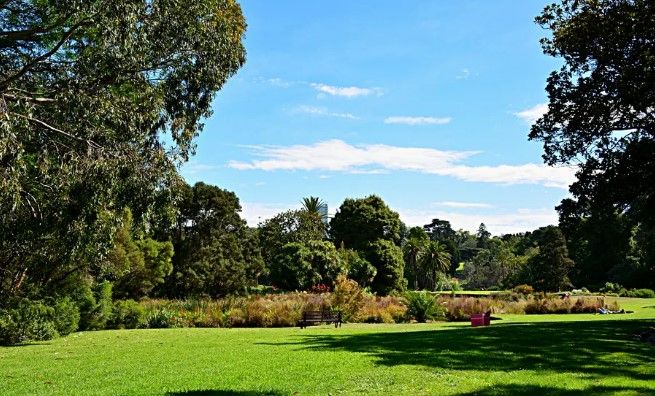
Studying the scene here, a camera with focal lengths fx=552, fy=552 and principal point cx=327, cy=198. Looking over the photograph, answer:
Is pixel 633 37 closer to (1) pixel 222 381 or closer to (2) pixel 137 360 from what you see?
(1) pixel 222 381

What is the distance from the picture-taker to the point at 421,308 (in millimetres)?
30297

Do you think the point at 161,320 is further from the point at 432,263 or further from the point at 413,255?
the point at 432,263

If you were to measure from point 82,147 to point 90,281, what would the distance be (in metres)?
15.8

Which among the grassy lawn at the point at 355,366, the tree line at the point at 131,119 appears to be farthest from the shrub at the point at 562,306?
the grassy lawn at the point at 355,366

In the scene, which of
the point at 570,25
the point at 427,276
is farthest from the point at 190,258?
the point at 427,276

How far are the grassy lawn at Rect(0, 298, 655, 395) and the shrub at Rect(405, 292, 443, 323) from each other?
467 inches

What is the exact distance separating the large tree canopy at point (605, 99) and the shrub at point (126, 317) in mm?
20394

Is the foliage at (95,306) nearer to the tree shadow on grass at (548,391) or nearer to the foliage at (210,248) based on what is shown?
the foliage at (210,248)

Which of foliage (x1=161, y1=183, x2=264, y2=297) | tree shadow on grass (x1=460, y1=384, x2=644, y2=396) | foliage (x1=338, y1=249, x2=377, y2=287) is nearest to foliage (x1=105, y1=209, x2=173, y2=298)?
foliage (x1=161, y1=183, x2=264, y2=297)

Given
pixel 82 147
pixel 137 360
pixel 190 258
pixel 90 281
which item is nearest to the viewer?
pixel 82 147

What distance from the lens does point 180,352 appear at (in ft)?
51.7

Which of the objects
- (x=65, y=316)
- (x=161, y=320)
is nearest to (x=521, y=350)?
(x=65, y=316)

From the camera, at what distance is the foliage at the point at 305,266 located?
162ft

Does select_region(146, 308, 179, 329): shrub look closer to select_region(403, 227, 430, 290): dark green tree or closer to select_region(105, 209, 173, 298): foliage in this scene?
select_region(105, 209, 173, 298): foliage
